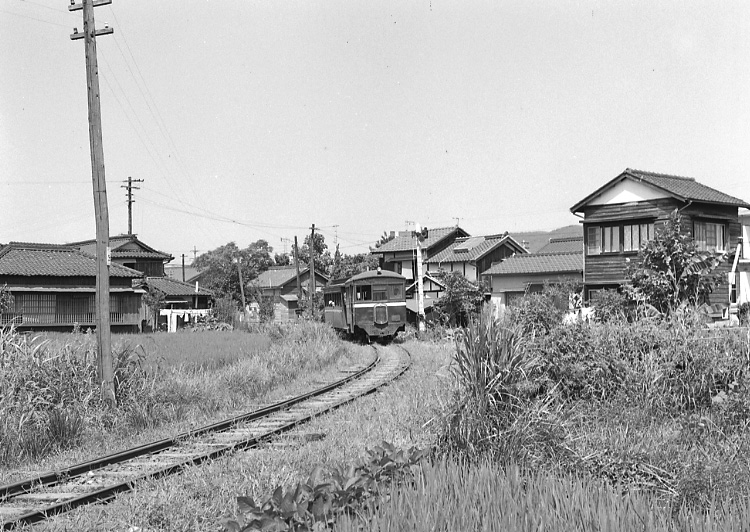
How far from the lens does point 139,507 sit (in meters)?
5.69

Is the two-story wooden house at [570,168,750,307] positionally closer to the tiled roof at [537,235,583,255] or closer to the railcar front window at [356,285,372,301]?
the railcar front window at [356,285,372,301]

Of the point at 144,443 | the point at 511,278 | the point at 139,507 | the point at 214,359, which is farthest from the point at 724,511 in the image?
the point at 511,278

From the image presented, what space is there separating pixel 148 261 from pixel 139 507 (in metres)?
46.1

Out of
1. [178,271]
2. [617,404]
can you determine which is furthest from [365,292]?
[178,271]

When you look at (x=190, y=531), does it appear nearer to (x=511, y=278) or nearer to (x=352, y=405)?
(x=352, y=405)

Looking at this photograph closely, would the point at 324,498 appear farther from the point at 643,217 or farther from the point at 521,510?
the point at 643,217

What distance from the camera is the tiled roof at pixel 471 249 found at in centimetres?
4616

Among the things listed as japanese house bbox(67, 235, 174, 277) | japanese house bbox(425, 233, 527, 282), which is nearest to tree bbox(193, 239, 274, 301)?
japanese house bbox(67, 235, 174, 277)

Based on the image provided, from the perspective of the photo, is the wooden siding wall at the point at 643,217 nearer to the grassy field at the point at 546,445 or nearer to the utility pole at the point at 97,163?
the grassy field at the point at 546,445

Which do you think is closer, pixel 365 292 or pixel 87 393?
pixel 87 393

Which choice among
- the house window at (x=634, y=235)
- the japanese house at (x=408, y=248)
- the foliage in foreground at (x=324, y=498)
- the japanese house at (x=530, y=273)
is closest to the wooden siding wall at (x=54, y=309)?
the japanese house at (x=530, y=273)

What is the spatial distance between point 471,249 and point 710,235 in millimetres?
23293

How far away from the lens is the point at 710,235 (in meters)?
24.5

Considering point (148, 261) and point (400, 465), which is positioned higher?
point (148, 261)
